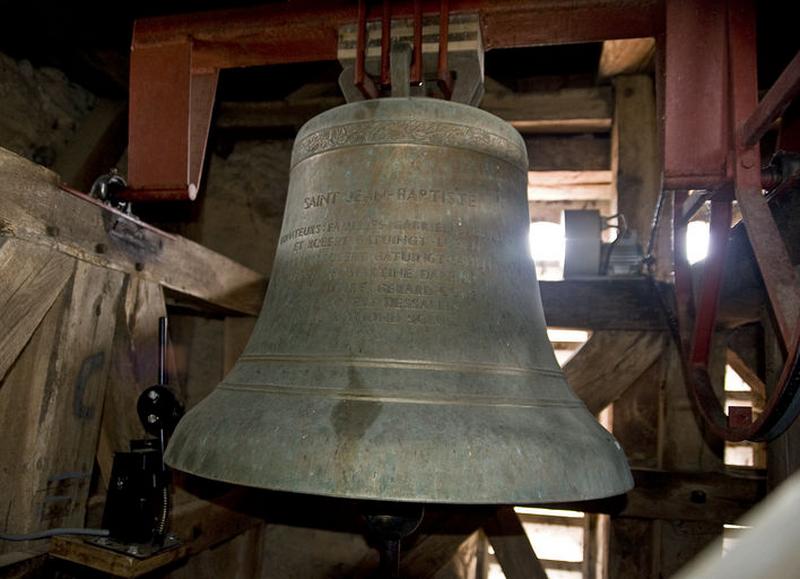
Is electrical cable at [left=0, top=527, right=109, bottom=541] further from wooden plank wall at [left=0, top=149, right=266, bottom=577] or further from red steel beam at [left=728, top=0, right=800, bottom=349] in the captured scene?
red steel beam at [left=728, top=0, right=800, bottom=349]

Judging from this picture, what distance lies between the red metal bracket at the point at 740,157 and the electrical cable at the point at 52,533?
1.64m

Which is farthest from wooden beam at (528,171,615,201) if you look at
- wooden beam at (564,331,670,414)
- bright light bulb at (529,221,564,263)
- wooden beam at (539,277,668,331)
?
bright light bulb at (529,221,564,263)

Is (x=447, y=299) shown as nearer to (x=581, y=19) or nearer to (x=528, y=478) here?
(x=528, y=478)

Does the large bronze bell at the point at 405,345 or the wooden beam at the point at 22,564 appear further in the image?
the wooden beam at the point at 22,564

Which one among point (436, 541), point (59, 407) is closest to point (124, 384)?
point (59, 407)

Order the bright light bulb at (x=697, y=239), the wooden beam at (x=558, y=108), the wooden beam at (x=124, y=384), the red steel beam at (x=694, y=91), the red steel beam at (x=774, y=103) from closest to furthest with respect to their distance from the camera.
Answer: the red steel beam at (x=774, y=103) → the red steel beam at (x=694, y=91) → the wooden beam at (x=124, y=384) → the wooden beam at (x=558, y=108) → the bright light bulb at (x=697, y=239)

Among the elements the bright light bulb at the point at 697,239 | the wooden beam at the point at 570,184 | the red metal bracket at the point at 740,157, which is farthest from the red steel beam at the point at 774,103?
the bright light bulb at the point at 697,239

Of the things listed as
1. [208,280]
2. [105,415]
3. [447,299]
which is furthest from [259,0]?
[447,299]

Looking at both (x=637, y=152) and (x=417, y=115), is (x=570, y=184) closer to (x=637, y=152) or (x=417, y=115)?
(x=637, y=152)

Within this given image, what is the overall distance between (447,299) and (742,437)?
86 centimetres

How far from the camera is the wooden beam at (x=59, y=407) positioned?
1666mm

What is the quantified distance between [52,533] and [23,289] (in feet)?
2.08

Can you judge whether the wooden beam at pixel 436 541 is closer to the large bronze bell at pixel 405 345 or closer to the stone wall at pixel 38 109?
the large bronze bell at pixel 405 345

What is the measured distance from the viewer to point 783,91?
1.23 meters
